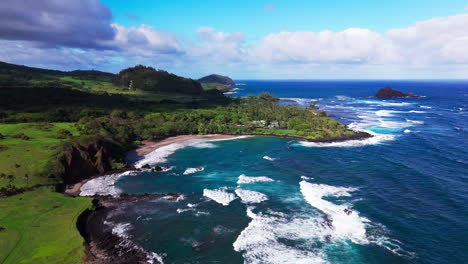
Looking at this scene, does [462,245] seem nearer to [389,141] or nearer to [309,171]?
[309,171]

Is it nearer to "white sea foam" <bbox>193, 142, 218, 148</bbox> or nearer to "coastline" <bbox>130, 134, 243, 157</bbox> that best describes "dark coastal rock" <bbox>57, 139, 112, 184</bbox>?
"coastline" <bbox>130, 134, 243, 157</bbox>

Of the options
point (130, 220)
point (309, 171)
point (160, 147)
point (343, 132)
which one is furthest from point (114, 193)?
point (343, 132)

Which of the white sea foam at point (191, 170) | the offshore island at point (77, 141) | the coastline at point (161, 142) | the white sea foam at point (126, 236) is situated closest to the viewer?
the white sea foam at point (126, 236)

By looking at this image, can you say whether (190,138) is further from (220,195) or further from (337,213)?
(337,213)

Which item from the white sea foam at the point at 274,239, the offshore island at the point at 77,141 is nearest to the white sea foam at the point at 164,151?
the offshore island at the point at 77,141

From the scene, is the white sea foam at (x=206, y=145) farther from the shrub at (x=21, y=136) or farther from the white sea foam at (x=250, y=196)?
the shrub at (x=21, y=136)

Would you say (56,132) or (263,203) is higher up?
(56,132)

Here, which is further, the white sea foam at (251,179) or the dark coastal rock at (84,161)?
the white sea foam at (251,179)
